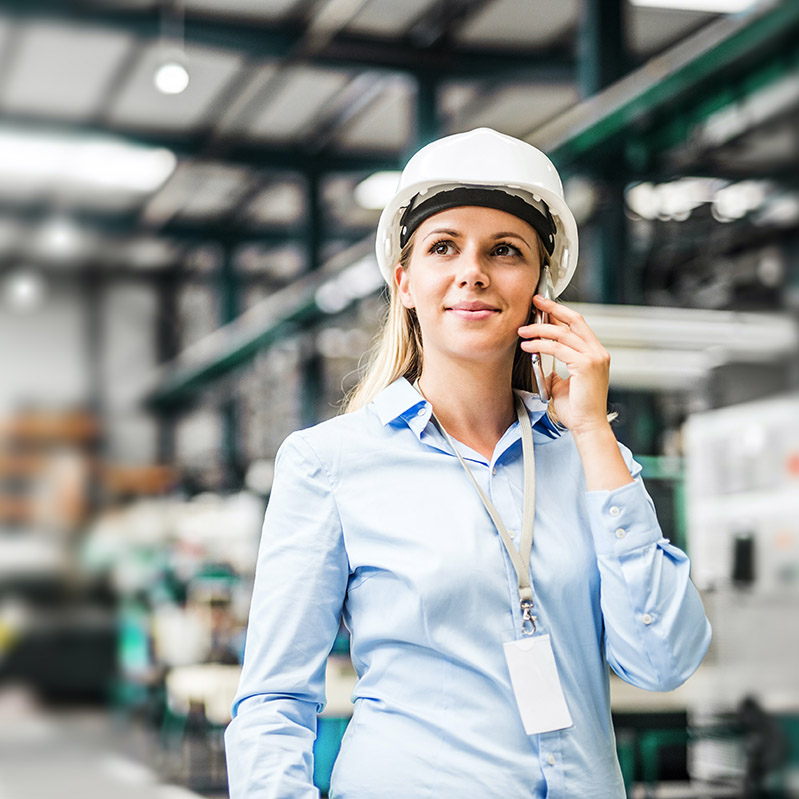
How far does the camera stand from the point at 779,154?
3471mm

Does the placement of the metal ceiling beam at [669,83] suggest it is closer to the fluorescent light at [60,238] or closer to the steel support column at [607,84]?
the steel support column at [607,84]

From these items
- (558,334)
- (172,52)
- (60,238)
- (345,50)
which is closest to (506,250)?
(558,334)

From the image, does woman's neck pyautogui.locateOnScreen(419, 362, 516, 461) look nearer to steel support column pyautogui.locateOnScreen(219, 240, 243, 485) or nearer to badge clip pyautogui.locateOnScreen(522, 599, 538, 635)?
badge clip pyautogui.locateOnScreen(522, 599, 538, 635)

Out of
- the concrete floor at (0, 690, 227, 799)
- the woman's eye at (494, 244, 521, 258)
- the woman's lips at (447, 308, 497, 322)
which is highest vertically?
the woman's eye at (494, 244, 521, 258)

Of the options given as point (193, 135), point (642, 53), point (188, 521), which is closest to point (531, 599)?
point (642, 53)

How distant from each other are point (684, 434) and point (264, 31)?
11.4 feet

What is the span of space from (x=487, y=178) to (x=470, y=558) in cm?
46

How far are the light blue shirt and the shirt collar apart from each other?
19 mm

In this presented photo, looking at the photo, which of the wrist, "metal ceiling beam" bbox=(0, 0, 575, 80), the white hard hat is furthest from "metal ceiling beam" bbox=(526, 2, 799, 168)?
the wrist

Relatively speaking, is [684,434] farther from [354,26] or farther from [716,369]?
[354,26]

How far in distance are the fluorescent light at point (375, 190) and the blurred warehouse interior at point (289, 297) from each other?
0.9 inches

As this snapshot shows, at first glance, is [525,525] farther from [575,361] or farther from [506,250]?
[506,250]

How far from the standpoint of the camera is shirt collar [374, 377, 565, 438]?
1354mm

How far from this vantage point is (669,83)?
3422 millimetres
